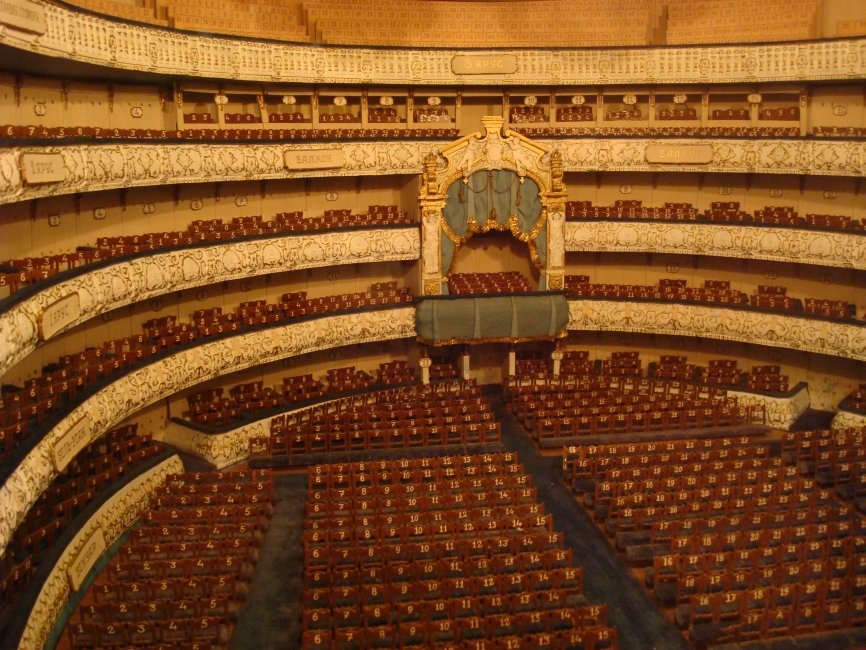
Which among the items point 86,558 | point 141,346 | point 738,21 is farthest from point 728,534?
point 738,21

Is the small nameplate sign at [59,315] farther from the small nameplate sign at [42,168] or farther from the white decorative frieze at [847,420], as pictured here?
the white decorative frieze at [847,420]

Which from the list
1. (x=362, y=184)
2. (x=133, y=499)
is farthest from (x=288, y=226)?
(x=133, y=499)

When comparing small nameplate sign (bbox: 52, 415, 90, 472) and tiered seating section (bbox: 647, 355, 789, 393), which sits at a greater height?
small nameplate sign (bbox: 52, 415, 90, 472)

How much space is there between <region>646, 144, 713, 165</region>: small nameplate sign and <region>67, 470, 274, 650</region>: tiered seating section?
15.0 m

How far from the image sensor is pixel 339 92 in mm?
26984

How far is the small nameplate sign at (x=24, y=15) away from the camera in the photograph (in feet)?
45.2

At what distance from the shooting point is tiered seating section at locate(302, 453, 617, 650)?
1303cm

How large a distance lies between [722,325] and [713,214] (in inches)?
146

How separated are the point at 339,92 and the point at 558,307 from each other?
31.0ft

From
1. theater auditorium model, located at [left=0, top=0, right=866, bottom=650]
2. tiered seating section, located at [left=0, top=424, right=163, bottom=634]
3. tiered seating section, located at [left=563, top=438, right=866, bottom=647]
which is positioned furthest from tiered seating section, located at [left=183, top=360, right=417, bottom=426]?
tiered seating section, located at [left=563, top=438, right=866, bottom=647]

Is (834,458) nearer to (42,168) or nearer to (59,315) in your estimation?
(59,315)

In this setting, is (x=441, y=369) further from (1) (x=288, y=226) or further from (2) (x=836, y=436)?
(2) (x=836, y=436)

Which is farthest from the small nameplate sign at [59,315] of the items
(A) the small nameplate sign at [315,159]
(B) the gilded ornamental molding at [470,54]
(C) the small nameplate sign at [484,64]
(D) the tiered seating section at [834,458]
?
(D) the tiered seating section at [834,458]

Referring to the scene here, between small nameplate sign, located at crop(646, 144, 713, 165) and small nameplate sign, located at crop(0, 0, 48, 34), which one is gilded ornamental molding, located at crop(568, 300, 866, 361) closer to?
small nameplate sign, located at crop(646, 144, 713, 165)
